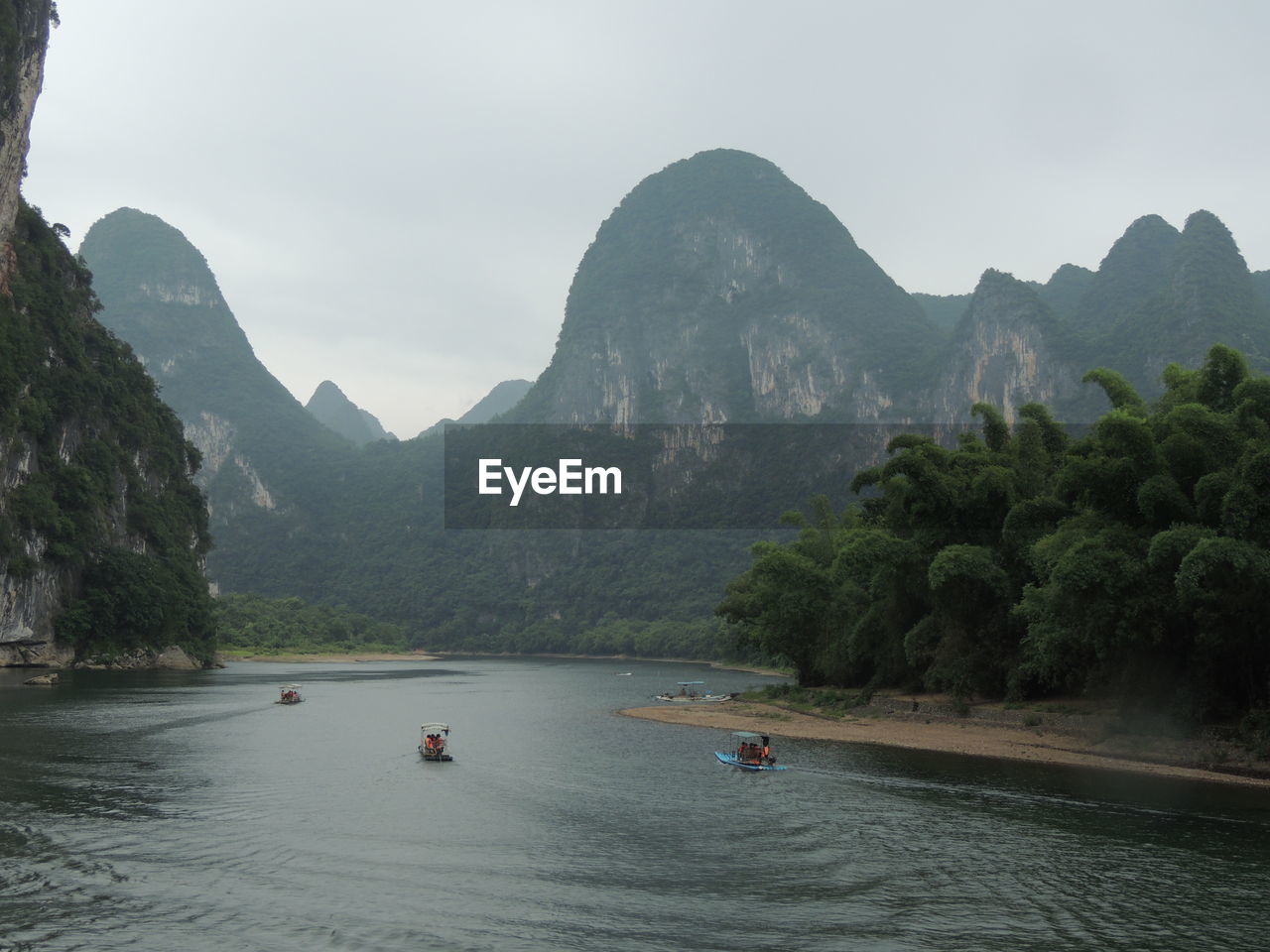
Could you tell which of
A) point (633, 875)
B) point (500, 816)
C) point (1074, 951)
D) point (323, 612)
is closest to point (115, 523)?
point (323, 612)

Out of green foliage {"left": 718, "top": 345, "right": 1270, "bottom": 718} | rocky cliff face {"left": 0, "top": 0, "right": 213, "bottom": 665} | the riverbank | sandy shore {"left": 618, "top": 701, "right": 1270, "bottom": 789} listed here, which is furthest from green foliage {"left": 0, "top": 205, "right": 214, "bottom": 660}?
green foliage {"left": 718, "top": 345, "right": 1270, "bottom": 718}

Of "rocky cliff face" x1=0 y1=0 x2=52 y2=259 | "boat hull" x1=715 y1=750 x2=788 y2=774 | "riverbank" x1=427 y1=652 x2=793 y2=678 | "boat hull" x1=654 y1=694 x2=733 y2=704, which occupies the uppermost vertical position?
"rocky cliff face" x1=0 y1=0 x2=52 y2=259

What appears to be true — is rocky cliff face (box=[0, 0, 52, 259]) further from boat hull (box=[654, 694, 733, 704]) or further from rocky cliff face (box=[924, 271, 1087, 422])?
rocky cliff face (box=[924, 271, 1087, 422])

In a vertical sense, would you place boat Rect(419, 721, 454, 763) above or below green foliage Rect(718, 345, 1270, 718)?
below

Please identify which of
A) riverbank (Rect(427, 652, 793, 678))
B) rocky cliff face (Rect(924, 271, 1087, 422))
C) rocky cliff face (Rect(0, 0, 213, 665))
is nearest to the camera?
rocky cliff face (Rect(0, 0, 213, 665))

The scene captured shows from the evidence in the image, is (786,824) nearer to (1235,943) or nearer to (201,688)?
(1235,943)

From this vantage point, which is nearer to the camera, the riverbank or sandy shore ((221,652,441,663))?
the riverbank

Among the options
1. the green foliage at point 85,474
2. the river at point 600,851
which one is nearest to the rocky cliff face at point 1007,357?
the green foliage at point 85,474
